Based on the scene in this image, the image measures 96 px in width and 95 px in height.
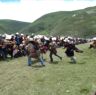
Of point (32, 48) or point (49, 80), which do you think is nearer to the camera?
point (49, 80)

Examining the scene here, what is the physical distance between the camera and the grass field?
835 inches

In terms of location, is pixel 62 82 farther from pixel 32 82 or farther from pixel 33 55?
pixel 33 55

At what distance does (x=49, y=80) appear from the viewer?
24281mm

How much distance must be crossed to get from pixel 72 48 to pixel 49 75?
7525 millimetres

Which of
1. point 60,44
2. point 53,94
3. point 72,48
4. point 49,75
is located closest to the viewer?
point 53,94

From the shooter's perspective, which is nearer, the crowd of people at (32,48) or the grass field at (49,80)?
the grass field at (49,80)

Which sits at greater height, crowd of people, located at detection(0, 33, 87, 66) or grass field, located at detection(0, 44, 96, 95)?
crowd of people, located at detection(0, 33, 87, 66)

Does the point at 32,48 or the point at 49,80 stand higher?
the point at 32,48

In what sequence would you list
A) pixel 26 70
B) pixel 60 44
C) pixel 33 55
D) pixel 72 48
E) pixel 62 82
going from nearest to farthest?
1. pixel 62 82
2. pixel 26 70
3. pixel 33 55
4. pixel 72 48
5. pixel 60 44

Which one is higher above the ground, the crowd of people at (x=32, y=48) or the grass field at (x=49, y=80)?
the crowd of people at (x=32, y=48)

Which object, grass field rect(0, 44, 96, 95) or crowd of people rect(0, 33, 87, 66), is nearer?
grass field rect(0, 44, 96, 95)

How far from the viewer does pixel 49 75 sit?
2598 cm

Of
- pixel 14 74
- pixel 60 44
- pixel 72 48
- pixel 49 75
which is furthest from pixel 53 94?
pixel 60 44

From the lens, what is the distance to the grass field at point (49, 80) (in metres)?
21.2
